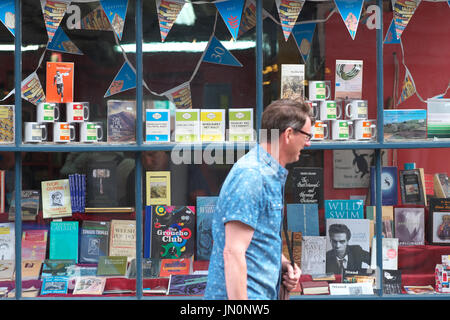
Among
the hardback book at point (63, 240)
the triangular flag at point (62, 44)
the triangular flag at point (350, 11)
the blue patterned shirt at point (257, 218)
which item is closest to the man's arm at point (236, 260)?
the blue patterned shirt at point (257, 218)

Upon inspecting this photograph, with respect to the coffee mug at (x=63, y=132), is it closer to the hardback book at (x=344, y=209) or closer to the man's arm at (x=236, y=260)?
the hardback book at (x=344, y=209)

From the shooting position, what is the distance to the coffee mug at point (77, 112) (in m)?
4.63

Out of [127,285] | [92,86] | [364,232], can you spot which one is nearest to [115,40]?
[92,86]

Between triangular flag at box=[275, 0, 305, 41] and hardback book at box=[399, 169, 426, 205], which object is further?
hardback book at box=[399, 169, 426, 205]

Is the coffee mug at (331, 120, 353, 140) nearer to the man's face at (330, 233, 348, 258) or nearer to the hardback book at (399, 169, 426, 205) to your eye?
the hardback book at (399, 169, 426, 205)

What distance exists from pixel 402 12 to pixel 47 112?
9.79 feet

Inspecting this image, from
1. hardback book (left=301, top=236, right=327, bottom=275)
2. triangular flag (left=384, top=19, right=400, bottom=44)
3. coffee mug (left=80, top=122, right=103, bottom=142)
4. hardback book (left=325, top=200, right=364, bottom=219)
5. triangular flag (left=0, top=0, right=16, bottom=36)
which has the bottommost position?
hardback book (left=301, top=236, right=327, bottom=275)

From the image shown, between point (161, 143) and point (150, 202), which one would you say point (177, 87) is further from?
point (150, 202)

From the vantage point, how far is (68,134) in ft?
15.1

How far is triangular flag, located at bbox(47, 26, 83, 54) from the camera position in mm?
4711

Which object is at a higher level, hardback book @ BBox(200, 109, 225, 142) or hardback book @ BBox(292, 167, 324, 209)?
hardback book @ BBox(200, 109, 225, 142)

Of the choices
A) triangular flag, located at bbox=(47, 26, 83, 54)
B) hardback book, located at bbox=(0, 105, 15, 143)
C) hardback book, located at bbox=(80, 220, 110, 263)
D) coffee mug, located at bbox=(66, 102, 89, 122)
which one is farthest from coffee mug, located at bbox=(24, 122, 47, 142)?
hardback book, located at bbox=(80, 220, 110, 263)

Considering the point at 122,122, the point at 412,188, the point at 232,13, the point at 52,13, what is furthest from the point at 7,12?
the point at 412,188

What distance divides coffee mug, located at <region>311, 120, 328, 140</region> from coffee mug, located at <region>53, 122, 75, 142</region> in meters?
1.93
